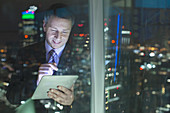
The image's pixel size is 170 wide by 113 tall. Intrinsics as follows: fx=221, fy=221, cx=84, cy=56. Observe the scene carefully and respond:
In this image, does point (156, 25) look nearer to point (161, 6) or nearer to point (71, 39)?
point (161, 6)

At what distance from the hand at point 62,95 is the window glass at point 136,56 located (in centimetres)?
44

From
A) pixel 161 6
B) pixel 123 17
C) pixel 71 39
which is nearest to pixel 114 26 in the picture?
pixel 123 17

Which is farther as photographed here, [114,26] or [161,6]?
[114,26]

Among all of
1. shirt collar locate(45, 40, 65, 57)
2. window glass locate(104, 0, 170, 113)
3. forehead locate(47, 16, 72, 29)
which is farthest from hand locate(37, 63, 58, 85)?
window glass locate(104, 0, 170, 113)

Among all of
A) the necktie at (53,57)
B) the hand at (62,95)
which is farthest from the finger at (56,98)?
the necktie at (53,57)

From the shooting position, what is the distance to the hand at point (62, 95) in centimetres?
241

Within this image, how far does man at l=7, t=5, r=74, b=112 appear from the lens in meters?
2.18

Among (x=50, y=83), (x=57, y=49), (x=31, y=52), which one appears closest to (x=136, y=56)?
(x=57, y=49)

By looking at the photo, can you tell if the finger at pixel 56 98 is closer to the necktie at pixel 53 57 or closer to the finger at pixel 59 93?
the finger at pixel 59 93

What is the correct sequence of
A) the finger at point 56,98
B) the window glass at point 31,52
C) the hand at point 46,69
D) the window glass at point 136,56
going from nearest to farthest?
the window glass at point 136,56
the window glass at point 31,52
the hand at point 46,69
the finger at point 56,98

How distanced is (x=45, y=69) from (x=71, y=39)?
0.43 meters

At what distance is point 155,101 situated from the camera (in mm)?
1993

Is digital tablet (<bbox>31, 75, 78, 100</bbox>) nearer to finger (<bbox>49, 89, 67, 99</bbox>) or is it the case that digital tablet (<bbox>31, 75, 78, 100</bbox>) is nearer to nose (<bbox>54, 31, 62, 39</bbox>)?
finger (<bbox>49, 89, 67, 99</bbox>)

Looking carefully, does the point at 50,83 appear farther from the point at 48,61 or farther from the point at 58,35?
the point at 58,35
